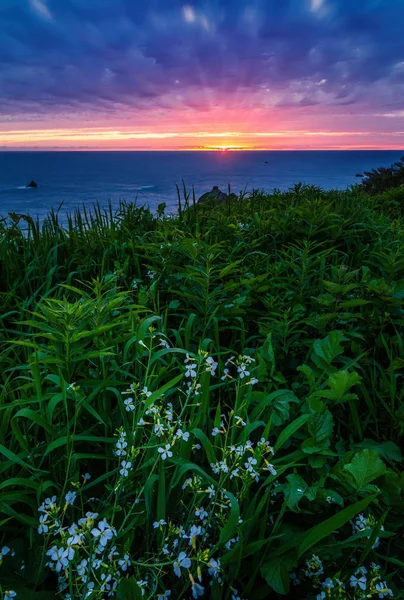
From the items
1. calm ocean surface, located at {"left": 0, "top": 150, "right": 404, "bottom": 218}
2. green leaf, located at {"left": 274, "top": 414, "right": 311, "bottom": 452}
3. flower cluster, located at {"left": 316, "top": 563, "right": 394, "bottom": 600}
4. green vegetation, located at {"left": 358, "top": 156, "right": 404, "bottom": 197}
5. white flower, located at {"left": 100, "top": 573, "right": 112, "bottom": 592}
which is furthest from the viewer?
calm ocean surface, located at {"left": 0, "top": 150, "right": 404, "bottom": 218}

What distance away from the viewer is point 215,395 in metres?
2.38

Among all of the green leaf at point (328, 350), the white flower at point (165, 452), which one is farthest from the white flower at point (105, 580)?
the green leaf at point (328, 350)

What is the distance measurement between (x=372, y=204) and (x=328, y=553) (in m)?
6.31

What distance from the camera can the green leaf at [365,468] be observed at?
1.53m

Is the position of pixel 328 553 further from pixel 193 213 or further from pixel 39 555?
pixel 193 213

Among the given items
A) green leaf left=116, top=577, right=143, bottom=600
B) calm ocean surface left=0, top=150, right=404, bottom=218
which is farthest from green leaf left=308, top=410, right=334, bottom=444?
calm ocean surface left=0, top=150, right=404, bottom=218

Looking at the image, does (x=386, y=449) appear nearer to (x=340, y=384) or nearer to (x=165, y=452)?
(x=340, y=384)

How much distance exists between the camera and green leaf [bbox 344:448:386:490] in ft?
5.03

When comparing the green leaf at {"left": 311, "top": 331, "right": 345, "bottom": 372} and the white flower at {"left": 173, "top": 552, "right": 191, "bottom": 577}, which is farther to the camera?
the green leaf at {"left": 311, "top": 331, "right": 345, "bottom": 372}

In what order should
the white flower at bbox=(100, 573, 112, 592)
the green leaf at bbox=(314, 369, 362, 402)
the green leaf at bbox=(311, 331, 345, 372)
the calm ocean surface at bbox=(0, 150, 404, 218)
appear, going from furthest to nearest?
1. the calm ocean surface at bbox=(0, 150, 404, 218)
2. the green leaf at bbox=(311, 331, 345, 372)
3. the green leaf at bbox=(314, 369, 362, 402)
4. the white flower at bbox=(100, 573, 112, 592)

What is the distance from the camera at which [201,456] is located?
182 centimetres

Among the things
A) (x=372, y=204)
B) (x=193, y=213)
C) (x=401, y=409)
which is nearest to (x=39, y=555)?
(x=401, y=409)

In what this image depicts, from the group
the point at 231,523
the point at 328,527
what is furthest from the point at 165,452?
the point at 328,527

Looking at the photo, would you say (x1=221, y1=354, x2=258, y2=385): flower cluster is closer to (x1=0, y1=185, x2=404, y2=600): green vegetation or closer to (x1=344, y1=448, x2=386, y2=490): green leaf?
(x1=0, y1=185, x2=404, y2=600): green vegetation
